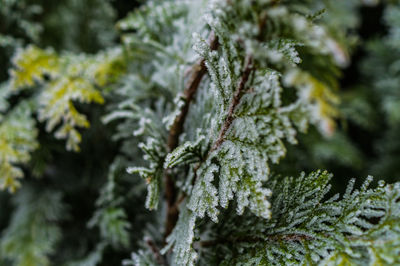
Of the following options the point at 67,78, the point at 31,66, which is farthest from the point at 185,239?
the point at 31,66

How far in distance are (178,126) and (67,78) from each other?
1.62ft

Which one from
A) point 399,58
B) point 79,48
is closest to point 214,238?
point 79,48

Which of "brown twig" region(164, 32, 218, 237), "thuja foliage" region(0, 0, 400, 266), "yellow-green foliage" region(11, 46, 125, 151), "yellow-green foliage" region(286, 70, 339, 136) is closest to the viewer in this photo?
"thuja foliage" region(0, 0, 400, 266)

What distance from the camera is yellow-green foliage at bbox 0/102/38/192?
1.07 m

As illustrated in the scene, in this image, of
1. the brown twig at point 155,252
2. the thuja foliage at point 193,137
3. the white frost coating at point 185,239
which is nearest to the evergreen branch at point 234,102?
the thuja foliage at point 193,137

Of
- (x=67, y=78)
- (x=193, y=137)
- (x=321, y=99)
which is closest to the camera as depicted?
(x=193, y=137)

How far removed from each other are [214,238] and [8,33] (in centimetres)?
118

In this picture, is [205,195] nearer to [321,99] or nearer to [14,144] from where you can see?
[14,144]

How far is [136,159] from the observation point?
110cm

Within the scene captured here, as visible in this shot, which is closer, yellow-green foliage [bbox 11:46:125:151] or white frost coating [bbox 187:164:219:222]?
white frost coating [bbox 187:164:219:222]

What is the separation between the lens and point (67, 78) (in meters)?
1.09

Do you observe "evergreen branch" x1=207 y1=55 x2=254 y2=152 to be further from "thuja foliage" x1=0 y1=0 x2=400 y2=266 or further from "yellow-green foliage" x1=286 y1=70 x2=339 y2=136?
"yellow-green foliage" x1=286 y1=70 x2=339 y2=136

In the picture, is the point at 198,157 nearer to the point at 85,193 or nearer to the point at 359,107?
the point at 85,193

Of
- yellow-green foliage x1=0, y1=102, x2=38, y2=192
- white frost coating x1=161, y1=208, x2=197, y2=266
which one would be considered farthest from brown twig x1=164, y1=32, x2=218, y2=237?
yellow-green foliage x1=0, y1=102, x2=38, y2=192
